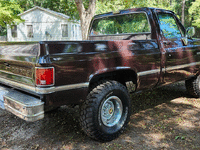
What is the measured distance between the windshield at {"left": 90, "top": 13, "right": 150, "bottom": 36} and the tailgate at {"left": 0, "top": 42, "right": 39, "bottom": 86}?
6.85 ft

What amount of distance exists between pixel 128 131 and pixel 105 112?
1.88ft

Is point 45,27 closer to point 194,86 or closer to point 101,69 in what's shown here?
point 194,86

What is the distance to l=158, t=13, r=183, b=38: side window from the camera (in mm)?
3773

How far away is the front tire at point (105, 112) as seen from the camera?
8.95 ft

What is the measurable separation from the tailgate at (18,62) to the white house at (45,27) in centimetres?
2135

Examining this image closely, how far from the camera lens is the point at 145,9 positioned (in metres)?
3.71

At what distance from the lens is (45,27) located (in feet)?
80.9

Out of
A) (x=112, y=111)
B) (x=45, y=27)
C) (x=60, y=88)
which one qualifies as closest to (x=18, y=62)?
(x=60, y=88)

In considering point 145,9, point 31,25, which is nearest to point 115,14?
point 145,9

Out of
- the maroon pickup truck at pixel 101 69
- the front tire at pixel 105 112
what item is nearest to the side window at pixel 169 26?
the maroon pickup truck at pixel 101 69

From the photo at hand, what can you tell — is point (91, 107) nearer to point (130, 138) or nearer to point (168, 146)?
point (130, 138)

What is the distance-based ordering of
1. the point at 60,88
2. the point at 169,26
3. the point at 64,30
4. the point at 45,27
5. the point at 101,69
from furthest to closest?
the point at 45,27 → the point at 64,30 → the point at 169,26 → the point at 101,69 → the point at 60,88

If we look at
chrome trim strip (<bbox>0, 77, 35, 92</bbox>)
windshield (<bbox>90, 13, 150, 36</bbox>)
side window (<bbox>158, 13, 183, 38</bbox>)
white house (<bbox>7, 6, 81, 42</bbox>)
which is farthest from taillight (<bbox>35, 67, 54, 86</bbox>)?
white house (<bbox>7, 6, 81, 42</bbox>)

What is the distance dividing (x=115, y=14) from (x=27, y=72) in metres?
2.49
